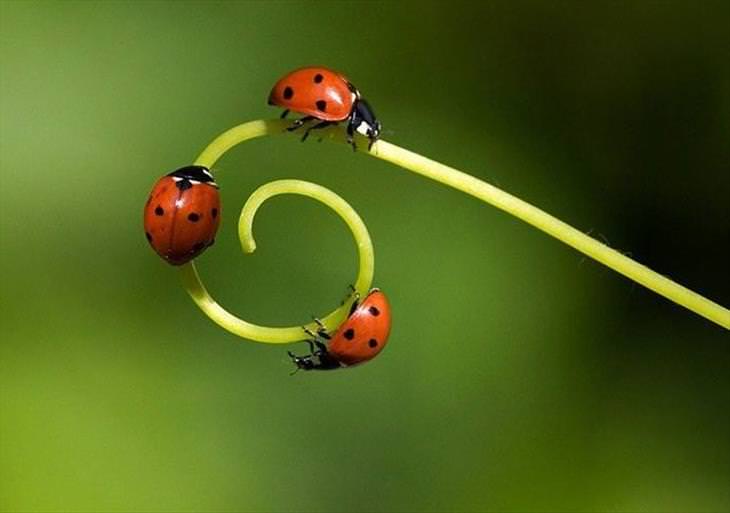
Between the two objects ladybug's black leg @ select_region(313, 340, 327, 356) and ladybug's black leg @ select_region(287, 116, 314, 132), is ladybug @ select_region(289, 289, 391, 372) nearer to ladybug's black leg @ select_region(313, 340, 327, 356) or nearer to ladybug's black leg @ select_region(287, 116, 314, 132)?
ladybug's black leg @ select_region(313, 340, 327, 356)

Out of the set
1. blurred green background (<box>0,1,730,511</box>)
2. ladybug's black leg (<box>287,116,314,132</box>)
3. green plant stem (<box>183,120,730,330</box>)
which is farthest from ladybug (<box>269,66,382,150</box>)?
blurred green background (<box>0,1,730,511</box>)

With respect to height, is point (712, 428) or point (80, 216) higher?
point (712, 428)

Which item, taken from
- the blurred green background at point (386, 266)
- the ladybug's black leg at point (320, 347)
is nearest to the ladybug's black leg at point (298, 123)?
the ladybug's black leg at point (320, 347)

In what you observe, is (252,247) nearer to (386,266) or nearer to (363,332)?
(363,332)

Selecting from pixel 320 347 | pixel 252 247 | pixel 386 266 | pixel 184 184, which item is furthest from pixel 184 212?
pixel 386 266

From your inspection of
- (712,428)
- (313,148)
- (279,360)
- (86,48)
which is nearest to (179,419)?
(279,360)

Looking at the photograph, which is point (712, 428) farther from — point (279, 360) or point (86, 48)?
point (86, 48)
